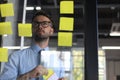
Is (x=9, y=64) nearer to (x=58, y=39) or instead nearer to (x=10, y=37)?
(x=10, y=37)

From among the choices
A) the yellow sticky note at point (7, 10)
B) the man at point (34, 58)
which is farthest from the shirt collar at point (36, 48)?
the yellow sticky note at point (7, 10)

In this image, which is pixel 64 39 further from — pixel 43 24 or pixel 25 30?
pixel 25 30

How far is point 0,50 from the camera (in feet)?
6.35

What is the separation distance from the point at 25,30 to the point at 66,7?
0.36m

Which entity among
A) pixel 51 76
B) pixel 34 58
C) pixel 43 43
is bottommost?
pixel 51 76

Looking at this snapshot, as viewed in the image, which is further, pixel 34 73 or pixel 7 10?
pixel 7 10

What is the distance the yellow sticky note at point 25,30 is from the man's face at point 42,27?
0.03 m

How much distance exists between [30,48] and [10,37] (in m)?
0.19

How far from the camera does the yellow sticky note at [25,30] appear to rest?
6.39 ft

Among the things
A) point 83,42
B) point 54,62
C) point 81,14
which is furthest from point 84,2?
point 54,62

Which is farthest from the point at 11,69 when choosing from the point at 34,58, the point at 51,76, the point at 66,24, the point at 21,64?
the point at 66,24

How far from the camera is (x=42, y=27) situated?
6.31 feet

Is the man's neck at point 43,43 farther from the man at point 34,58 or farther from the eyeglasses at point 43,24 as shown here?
the eyeglasses at point 43,24

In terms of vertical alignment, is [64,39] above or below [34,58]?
above
